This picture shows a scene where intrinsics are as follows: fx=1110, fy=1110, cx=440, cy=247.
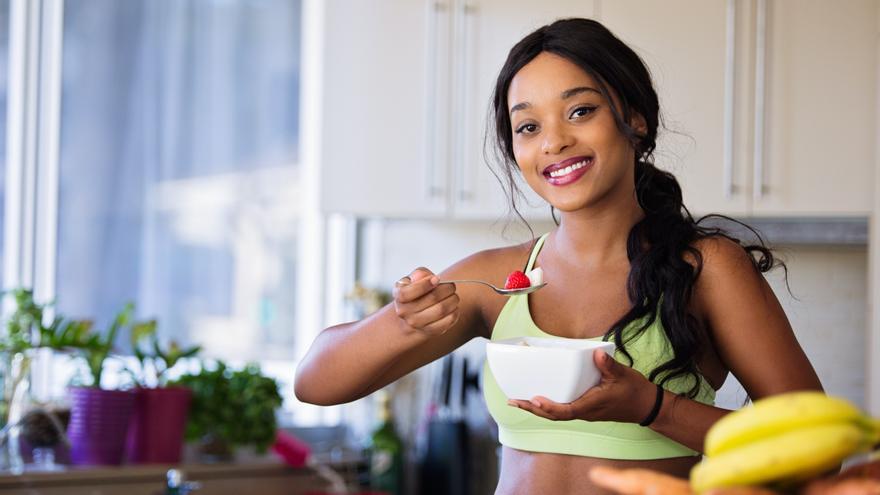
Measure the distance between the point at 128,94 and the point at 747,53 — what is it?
1.80 metres

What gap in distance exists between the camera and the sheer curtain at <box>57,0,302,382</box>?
3250mm

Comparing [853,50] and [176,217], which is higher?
[853,50]

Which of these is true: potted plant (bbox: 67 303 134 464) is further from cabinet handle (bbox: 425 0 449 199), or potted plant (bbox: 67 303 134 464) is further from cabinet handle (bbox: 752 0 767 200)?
cabinet handle (bbox: 752 0 767 200)

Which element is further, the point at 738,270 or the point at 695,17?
the point at 695,17

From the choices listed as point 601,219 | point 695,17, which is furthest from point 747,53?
point 601,219

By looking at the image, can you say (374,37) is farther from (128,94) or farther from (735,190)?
(735,190)

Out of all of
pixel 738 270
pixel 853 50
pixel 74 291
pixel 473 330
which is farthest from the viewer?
pixel 74 291

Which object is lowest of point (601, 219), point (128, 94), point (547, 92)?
point (601, 219)

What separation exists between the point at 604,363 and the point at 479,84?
184 cm

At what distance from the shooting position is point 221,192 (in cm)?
341

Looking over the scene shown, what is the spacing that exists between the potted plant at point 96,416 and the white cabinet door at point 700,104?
1.40 meters

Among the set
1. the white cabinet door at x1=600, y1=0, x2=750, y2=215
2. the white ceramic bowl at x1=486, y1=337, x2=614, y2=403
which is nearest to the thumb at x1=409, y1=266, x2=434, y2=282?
the white ceramic bowl at x1=486, y1=337, x2=614, y2=403

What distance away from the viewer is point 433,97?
2.90 metres

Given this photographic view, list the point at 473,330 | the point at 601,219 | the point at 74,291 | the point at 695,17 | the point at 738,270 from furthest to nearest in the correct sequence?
the point at 74,291
the point at 695,17
the point at 473,330
the point at 601,219
the point at 738,270
